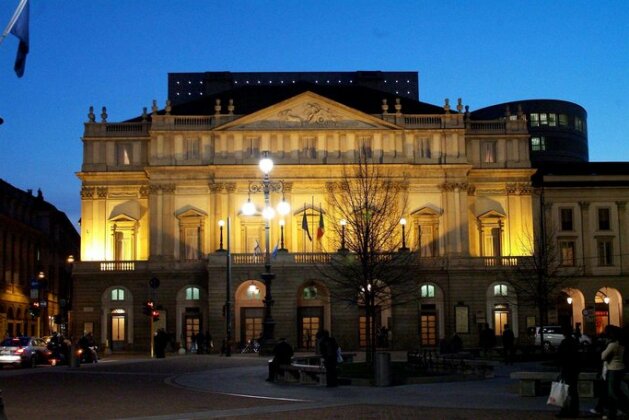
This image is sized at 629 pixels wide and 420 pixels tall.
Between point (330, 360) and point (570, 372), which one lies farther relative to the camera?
point (330, 360)

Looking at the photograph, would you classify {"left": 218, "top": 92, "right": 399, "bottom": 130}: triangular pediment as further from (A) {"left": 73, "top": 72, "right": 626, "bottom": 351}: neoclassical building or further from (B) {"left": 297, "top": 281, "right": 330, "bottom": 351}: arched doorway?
(B) {"left": 297, "top": 281, "right": 330, "bottom": 351}: arched doorway

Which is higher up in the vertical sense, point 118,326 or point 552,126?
point 552,126

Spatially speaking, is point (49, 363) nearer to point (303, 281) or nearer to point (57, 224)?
point (303, 281)

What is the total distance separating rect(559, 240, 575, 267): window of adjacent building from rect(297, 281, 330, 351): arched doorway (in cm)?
2430

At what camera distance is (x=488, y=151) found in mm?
81938

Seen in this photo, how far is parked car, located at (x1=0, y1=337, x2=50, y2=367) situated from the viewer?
46219mm

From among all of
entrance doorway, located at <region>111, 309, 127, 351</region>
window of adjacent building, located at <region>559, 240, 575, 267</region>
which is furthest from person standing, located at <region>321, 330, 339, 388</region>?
window of adjacent building, located at <region>559, 240, 575, 267</region>

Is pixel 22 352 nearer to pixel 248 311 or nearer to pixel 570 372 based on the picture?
pixel 248 311

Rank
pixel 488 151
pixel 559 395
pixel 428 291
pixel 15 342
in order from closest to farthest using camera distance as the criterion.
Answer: pixel 559 395, pixel 15 342, pixel 428 291, pixel 488 151

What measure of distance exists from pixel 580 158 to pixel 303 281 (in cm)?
6579

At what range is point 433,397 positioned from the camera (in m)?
25.9

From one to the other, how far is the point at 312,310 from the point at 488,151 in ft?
70.7

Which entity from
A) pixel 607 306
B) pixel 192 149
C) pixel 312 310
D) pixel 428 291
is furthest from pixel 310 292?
pixel 607 306

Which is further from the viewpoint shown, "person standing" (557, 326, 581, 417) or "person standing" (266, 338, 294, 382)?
"person standing" (266, 338, 294, 382)
